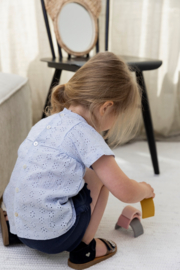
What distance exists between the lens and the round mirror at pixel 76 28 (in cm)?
134

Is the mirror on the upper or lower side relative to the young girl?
upper

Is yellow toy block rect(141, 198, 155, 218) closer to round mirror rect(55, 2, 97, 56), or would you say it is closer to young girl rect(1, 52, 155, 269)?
young girl rect(1, 52, 155, 269)

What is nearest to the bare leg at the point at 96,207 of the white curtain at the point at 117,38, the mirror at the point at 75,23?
the mirror at the point at 75,23

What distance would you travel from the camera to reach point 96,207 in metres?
0.75

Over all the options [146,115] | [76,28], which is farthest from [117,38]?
[146,115]

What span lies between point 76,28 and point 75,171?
913 mm

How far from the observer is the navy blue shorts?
2.25ft

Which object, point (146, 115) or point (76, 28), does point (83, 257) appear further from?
point (76, 28)

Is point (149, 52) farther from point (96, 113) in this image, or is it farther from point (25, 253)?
point (25, 253)

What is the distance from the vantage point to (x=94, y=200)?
738 millimetres

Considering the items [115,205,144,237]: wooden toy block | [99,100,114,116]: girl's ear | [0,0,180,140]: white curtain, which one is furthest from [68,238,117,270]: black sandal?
→ [0,0,180,140]: white curtain

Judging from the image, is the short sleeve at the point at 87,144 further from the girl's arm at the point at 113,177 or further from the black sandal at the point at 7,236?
the black sandal at the point at 7,236

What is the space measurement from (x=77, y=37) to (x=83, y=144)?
34.0 inches

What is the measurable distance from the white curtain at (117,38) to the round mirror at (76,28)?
225 mm
